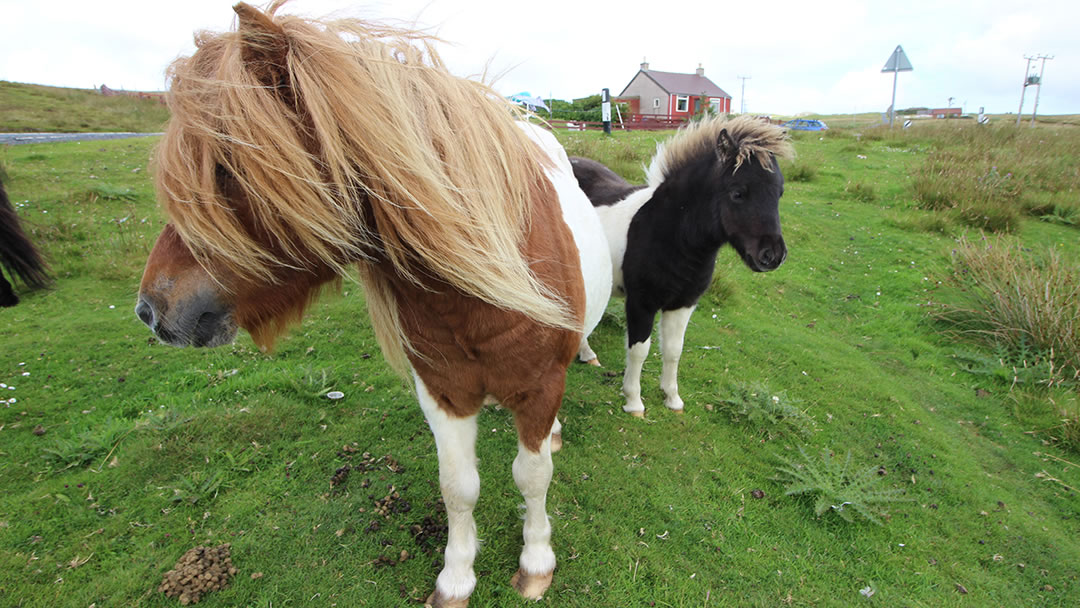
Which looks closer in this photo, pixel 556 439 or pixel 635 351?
pixel 556 439

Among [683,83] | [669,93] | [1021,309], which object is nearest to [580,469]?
[1021,309]

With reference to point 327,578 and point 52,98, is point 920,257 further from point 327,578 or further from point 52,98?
point 52,98

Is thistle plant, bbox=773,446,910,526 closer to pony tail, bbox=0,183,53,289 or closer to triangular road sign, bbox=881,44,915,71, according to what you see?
pony tail, bbox=0,183,53,289

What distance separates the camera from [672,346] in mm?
4160

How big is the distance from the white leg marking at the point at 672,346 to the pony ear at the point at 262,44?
3408 mm

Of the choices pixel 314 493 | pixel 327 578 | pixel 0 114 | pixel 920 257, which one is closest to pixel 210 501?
pixel 314 493

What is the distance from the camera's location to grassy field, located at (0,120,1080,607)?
2.67 m

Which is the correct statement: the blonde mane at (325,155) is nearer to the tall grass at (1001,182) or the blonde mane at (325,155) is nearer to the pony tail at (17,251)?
the pony tail at (17,251)

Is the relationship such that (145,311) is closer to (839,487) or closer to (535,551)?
(535,551)

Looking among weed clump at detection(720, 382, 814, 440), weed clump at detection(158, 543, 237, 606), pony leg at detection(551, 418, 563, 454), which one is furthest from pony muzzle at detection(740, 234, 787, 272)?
weed clump at detection(158, 543, 237, 606)

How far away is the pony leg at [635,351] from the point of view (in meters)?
4.02

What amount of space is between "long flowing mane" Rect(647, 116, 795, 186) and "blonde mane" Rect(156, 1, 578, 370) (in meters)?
2.71

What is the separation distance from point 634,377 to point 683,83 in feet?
145

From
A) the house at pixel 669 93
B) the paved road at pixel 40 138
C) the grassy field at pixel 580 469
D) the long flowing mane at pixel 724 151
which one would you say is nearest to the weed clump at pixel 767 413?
the grassy field at pixel 580 469
